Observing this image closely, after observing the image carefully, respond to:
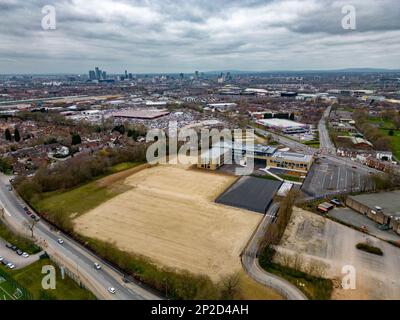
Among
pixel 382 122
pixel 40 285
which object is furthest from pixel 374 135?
pixel 40 285

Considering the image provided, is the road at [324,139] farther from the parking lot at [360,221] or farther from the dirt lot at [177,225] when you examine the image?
the dirt lot at [177,225]

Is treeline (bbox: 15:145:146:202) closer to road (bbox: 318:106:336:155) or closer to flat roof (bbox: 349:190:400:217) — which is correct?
flat roof (bbox: 349:190:400:217)

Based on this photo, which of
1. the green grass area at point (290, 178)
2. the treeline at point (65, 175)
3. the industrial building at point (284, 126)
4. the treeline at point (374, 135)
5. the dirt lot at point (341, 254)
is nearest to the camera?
the dirt lot at point (341, 254)

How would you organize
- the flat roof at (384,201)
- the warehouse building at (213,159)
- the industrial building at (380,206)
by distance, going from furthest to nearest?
the warehouse building at (213,159) → the flat roof at (384,201) → the industrial building at (380,206)

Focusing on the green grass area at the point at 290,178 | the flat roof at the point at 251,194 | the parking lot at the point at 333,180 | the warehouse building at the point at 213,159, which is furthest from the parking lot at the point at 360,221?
the warehouse building at the point at 213,159

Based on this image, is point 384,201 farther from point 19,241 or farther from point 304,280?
point 19,241
